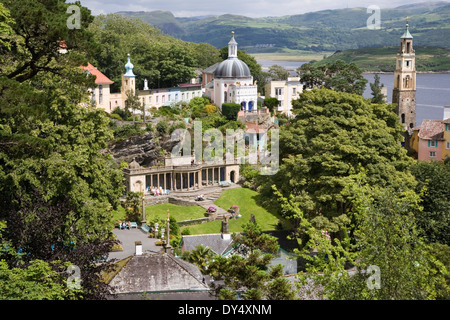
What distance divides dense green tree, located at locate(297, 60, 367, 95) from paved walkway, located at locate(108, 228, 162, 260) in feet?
123

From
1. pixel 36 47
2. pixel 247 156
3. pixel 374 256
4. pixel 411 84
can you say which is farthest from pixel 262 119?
pixel 374 256

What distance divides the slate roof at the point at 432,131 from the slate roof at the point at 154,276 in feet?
111

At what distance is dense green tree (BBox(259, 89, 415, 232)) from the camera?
3494cm

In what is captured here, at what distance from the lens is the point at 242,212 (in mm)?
44969

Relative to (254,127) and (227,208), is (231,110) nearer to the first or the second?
(254,127)

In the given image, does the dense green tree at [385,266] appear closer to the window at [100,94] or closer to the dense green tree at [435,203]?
the dense green tree at [435,203]

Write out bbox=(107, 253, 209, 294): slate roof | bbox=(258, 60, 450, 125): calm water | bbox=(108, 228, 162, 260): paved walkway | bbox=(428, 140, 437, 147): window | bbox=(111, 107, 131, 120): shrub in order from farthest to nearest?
bbox=(258, 60, 450, 125): calm water → bbox=(111, 107, 131, 120): shrub → bbox=(428, 140, 437, 147): window → bbox=(108, 228, 162, 260): paved walkway → bbox=(107, 253, 209, 294): slate roof

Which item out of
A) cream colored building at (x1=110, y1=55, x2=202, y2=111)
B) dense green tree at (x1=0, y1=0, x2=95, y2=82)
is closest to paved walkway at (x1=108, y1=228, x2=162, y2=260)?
dense green tree at (x1=0, y1=0, x2=95, y2=82)

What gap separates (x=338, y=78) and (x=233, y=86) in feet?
40.8

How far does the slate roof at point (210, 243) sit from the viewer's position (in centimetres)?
3353

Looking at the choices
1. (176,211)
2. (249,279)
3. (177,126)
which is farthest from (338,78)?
(249,279)

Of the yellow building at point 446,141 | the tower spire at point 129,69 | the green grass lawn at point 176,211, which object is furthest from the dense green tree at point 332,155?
the tower spire at point 129,69

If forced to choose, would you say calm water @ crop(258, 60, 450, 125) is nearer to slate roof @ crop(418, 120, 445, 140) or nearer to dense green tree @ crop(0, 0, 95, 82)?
slate roof @ crop(418, 120, 445, 140)
